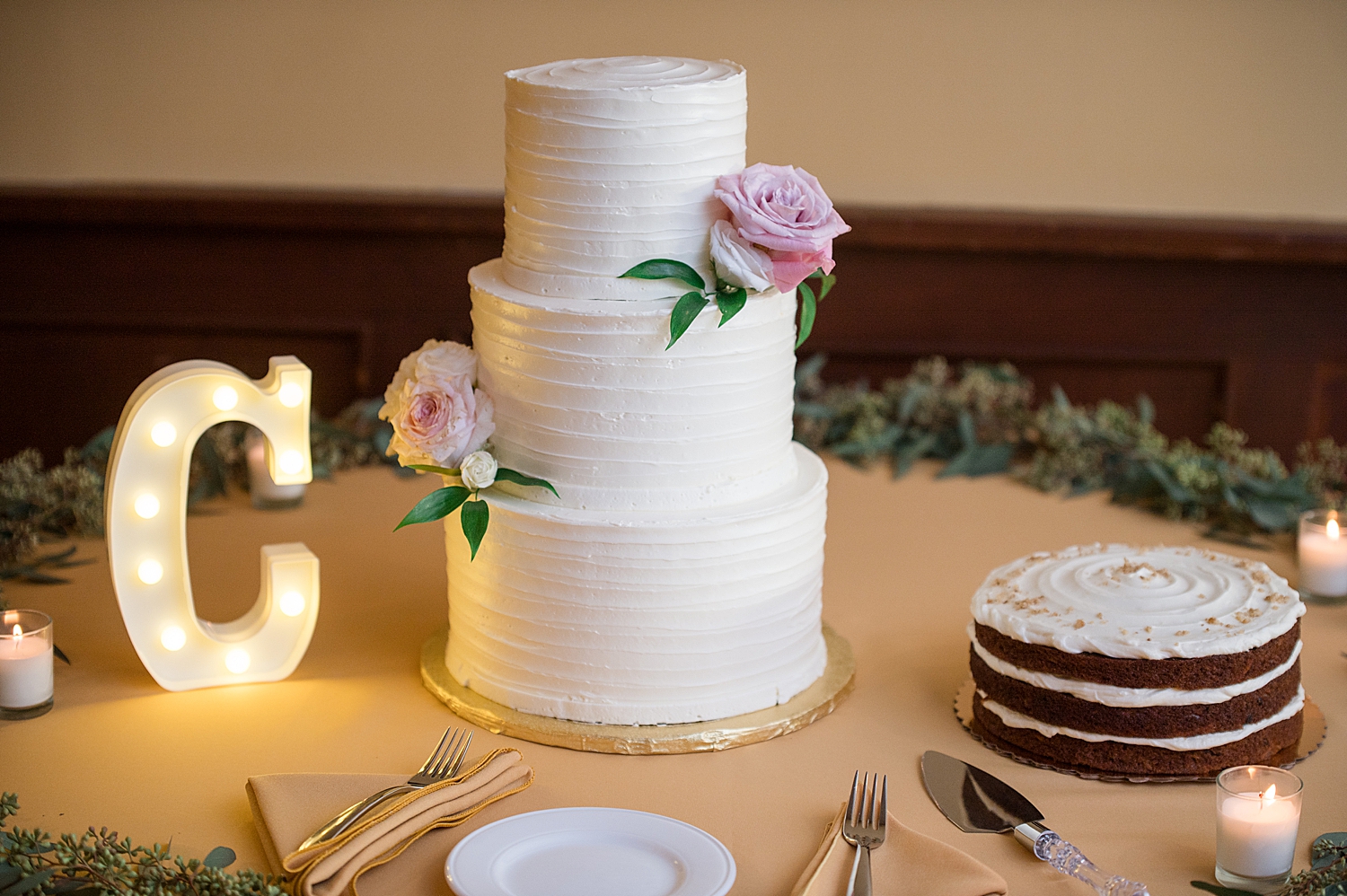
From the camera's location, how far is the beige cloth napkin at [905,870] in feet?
5.33

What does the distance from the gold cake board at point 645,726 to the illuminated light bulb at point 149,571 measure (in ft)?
1.55

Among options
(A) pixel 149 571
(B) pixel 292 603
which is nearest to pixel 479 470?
(B) pixel 292 603

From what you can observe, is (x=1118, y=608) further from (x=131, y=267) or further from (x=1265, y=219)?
(x=131, y=267)

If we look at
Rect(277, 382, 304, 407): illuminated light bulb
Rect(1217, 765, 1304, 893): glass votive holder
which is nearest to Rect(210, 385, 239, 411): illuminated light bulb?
Rect(277, 382, 304, 407): illuminated light bulb

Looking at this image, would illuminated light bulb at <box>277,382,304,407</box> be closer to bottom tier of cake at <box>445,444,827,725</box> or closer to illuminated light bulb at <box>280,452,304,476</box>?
illuminated light bulb at <box>280,452,304,476</box>

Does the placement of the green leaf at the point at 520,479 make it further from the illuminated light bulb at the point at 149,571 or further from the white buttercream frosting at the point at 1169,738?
the white buttercream frosting at the point at 1169,738

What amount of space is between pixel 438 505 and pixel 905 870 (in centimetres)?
88

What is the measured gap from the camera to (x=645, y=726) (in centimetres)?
206

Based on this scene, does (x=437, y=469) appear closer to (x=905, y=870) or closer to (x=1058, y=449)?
(x=905, y=870)

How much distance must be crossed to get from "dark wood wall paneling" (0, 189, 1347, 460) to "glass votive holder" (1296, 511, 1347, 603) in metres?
1.56

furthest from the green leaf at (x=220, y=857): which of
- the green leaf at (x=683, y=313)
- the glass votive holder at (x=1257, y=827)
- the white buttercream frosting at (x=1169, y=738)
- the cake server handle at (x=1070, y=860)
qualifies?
the glass votive holder at (x=1257, y=827)

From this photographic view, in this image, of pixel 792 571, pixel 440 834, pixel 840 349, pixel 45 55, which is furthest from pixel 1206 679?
pixel 45 55

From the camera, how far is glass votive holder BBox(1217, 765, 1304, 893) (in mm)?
1633

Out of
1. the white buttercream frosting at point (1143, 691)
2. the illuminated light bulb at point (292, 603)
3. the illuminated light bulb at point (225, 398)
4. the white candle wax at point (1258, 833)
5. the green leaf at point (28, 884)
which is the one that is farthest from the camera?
the illuminated light bulb at point (292, 603)
